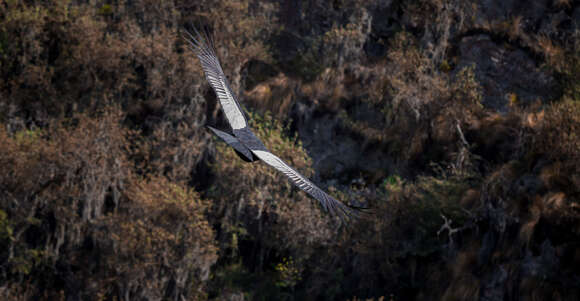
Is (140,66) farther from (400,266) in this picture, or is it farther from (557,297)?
(557,297)

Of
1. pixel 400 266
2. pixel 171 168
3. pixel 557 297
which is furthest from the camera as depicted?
pixel 171 168

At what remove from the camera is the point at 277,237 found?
75.4ft

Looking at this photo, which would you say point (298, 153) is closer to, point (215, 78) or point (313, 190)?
point (215, 78)

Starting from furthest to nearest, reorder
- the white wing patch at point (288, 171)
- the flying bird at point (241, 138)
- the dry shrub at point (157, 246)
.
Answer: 1. the dry shrub at point (157, 246)
2. the white wing patch at point (288, 171)
3. the flying bird at point (241, 138)

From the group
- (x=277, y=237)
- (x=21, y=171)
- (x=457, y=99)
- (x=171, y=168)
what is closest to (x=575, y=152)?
(x=457, y=99)

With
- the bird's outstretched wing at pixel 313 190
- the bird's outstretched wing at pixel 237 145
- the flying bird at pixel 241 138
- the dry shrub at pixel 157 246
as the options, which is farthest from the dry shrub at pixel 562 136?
the dry shrub at pixel 157 246

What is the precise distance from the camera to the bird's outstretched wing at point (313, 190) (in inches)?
297

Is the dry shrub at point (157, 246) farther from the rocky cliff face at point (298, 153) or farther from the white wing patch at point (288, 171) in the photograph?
the white wing patch at point (288, 171)

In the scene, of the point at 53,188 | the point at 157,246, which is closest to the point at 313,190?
the point at 157,246

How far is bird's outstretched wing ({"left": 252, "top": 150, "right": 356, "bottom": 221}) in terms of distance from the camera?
7.54 m

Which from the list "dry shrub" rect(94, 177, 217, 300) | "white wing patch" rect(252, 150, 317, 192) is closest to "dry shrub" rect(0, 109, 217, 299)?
"dry shrub" rect(94, 177, 217, 300)

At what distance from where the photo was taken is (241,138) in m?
9.23

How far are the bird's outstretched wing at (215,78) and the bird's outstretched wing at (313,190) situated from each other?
74.0 inches

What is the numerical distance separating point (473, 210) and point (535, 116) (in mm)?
4966
